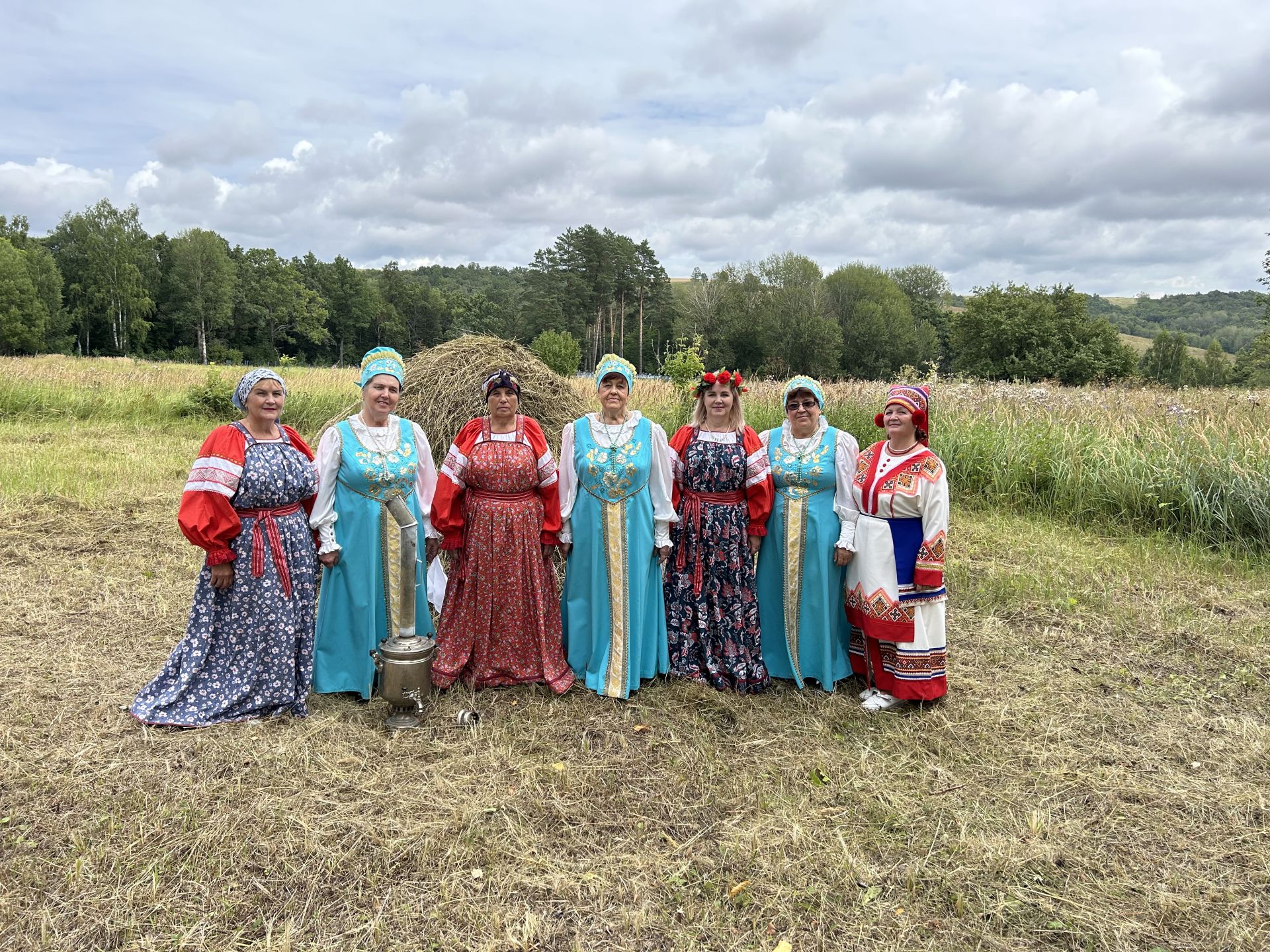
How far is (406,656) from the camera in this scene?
359 centimetres

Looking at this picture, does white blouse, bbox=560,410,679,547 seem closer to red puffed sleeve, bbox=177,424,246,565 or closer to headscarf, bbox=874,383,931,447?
headscarf, bbox=874,383,931,447

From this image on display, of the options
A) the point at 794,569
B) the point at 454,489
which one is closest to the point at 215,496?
the point at 454,489

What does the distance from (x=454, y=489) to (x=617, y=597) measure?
1015mm

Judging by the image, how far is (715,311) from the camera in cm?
4959

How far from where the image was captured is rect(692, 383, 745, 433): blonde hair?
409 cm

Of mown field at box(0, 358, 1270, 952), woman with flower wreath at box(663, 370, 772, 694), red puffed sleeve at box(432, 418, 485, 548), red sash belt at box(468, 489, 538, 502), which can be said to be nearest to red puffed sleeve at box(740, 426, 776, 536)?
woman with flower wreath at box(663, 370, 772, 694)

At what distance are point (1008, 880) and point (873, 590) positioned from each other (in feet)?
4.61

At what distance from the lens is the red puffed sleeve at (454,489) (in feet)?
12.7

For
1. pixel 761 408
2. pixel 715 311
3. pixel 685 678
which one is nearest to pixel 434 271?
pixel 715 311

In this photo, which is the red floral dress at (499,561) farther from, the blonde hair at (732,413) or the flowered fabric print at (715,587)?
the blonde hair at (732,413)

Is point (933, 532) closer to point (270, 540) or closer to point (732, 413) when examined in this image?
point (732, 413)

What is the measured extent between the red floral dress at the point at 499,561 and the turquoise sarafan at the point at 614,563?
148 mm

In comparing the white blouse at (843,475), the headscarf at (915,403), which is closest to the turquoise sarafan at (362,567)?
the white blouse at (843,475)

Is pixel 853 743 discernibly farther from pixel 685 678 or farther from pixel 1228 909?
pixel 1228 909
